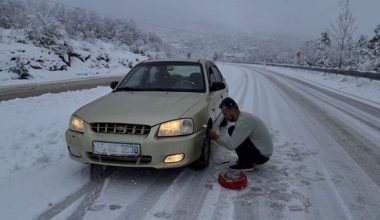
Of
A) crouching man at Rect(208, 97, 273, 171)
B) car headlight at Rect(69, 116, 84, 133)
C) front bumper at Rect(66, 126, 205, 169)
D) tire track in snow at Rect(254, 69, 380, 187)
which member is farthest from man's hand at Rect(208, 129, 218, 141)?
tire track in snow at Rect(254, 69, 380, 187)

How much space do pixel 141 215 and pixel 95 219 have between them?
1.46 ft

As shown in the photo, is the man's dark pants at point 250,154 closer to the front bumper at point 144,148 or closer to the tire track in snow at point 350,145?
the front bumper at point 144,148

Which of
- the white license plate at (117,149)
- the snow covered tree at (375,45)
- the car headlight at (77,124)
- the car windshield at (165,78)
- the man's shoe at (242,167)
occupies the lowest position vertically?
the man's shoe at (242,167)

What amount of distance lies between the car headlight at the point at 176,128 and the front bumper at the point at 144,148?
0.05 metres

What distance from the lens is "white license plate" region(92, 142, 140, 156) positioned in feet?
14.2

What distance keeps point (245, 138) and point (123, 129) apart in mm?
1649

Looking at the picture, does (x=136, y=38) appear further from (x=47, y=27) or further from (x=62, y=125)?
(x=62, y=125)

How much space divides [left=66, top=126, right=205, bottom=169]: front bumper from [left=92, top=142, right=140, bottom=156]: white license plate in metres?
0.05

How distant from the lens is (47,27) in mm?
36094

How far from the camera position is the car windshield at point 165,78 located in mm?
5965

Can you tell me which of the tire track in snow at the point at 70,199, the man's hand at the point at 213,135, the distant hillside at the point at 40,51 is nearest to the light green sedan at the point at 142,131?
the man's hand at the point at 213,135

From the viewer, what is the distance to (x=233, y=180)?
4.57m

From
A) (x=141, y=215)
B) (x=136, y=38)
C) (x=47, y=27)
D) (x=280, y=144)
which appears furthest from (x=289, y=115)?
(x=136, y=38)

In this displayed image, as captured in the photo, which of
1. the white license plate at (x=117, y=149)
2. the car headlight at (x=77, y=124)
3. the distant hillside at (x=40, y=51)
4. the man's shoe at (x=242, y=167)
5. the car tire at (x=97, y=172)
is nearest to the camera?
the white license plate at (x=117, y=149)
